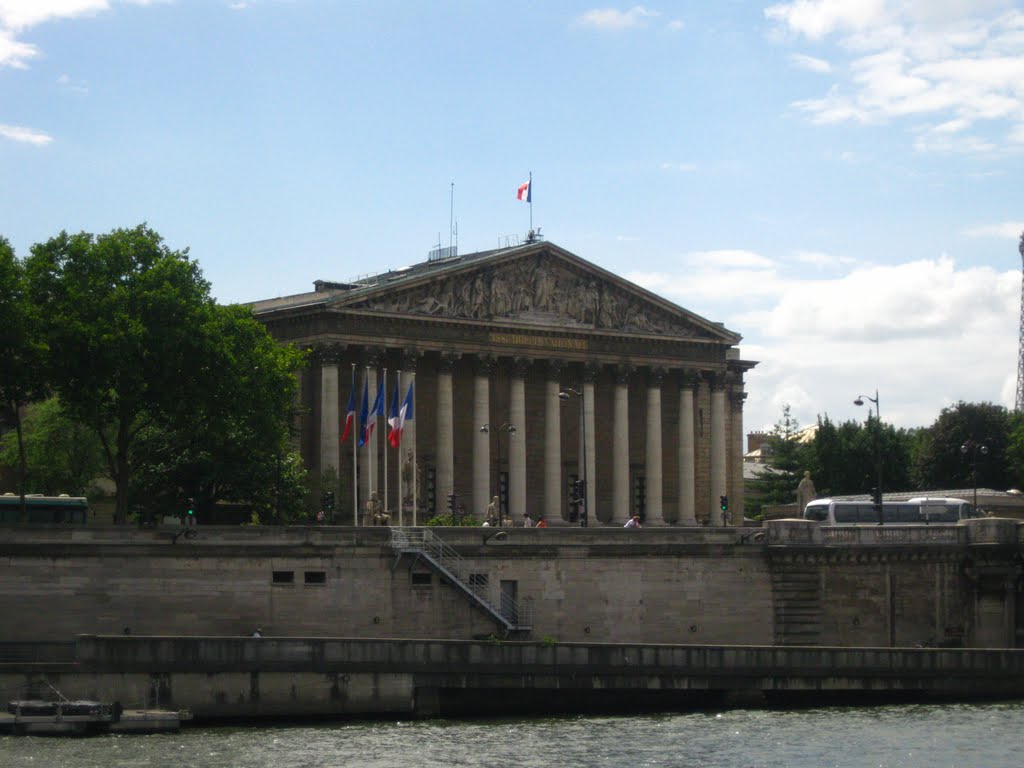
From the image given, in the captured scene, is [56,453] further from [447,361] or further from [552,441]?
[552,441]

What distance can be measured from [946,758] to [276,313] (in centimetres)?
5704

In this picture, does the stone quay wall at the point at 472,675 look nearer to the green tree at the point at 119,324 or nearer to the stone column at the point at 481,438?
the green tree at the point at 119,324

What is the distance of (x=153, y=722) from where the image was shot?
58.8 metres

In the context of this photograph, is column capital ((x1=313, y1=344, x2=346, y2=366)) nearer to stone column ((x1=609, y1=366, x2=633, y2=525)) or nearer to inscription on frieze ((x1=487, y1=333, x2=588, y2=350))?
inscription on frieze ((x1=487, y1=333, x2=588, y2=350))

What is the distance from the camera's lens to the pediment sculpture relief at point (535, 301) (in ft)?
354

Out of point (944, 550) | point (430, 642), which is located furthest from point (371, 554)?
point (944, 550)

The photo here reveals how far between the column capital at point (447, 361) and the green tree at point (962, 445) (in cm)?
4299

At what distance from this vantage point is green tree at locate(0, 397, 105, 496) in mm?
97750

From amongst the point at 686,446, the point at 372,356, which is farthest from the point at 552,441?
the point at 372,356

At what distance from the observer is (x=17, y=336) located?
74.0 m

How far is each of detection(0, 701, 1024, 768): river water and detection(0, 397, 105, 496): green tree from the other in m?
40.1

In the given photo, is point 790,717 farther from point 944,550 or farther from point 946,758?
point 944,550

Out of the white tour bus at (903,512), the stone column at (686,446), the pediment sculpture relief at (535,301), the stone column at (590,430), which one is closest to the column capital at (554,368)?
the stone column at (590,430)

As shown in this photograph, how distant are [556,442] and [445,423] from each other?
24.3ft
